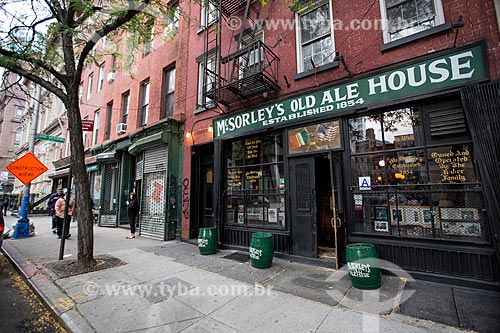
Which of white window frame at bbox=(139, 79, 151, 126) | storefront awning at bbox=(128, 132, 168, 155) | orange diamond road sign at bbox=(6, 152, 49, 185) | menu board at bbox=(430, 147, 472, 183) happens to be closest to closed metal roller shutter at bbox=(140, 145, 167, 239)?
storefront awning at bbox=(128, 132, 168, 155)

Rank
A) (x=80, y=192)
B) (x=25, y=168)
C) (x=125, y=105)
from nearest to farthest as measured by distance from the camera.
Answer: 1. (x=80, y=192)
2. (x=25, y=168)
3. (x=125, y=105)

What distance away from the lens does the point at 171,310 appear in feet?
12.3

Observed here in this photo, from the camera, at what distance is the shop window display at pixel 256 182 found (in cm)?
692

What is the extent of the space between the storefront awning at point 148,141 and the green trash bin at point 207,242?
14.6ft

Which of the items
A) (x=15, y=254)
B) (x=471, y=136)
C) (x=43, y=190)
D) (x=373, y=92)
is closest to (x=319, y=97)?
(x=373, y=92)

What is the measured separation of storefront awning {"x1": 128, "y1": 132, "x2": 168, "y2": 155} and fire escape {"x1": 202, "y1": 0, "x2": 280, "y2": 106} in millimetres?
2755

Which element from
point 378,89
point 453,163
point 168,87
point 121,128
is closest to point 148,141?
point 168,87

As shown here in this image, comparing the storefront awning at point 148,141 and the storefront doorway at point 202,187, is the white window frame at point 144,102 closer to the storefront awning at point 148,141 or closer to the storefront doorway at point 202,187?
the storefront awning at point 148,141

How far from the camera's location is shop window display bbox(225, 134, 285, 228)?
273 inches

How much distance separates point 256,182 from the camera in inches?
292

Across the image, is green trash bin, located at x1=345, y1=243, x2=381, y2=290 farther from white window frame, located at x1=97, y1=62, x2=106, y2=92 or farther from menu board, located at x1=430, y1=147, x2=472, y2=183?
white window frame, located at x1=97, y1=62, x2=106, y2=92

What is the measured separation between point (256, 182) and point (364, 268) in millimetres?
3892

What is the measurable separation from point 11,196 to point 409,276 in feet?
117

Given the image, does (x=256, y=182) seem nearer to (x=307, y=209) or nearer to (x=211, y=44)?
(x=307, y=209)
